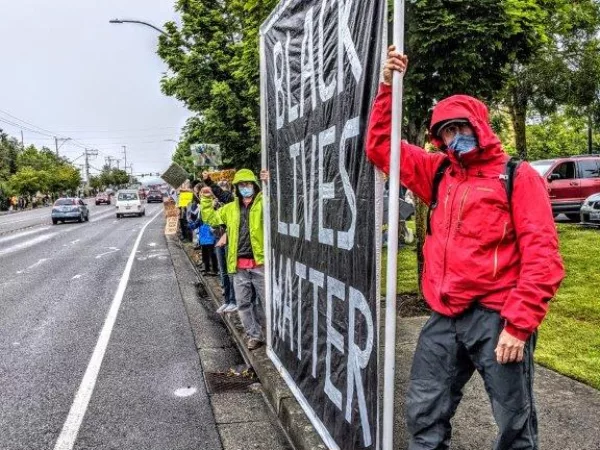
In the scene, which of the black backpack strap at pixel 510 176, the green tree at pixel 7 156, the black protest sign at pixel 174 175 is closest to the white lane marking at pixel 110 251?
the black protest sign at pixel 174 175

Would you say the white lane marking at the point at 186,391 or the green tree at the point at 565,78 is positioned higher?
the green tree at the point at 565,78

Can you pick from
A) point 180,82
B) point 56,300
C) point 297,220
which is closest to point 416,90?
point 297,220

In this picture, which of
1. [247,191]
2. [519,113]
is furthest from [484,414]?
[519,113]

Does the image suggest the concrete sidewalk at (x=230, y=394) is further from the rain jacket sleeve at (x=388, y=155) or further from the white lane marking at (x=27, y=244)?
the white lane marking at (x=27, y=244)

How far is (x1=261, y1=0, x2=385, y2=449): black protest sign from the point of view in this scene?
3.01 metres

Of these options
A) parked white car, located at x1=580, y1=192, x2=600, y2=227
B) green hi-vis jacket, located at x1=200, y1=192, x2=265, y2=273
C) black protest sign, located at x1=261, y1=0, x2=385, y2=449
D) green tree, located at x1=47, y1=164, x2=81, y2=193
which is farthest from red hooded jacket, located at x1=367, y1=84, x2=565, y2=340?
green tree, located at x1=47, y1=164, x2=81, y2=193

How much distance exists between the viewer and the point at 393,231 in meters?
2.68

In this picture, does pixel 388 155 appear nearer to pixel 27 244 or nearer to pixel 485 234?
pixel 485 234

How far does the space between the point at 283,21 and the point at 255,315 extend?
316 centimetres

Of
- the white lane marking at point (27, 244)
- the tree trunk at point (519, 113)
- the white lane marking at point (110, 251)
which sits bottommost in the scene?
the white lane marking at point (27, 244)

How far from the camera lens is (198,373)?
5938mm

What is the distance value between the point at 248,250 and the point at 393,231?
362cm

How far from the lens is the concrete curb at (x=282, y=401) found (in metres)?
3.95

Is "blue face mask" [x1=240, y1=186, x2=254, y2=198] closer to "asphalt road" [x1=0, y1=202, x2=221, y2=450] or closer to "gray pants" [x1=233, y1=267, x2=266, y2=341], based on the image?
"gray pants" [x1=233, y1=267, x2=266, y2=341]
